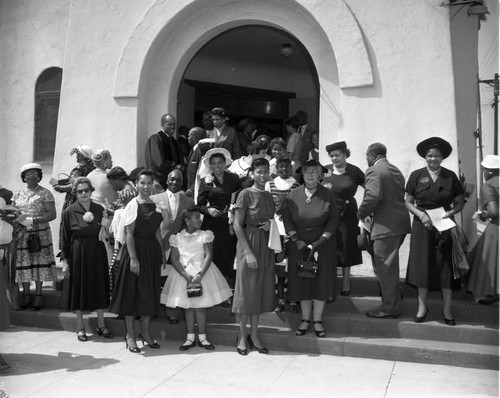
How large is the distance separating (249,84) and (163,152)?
6.05 meters

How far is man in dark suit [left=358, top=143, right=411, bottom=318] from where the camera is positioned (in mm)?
6078

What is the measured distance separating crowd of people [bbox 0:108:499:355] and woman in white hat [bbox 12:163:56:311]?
740 millimetres

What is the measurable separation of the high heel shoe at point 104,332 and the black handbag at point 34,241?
1.41 meters

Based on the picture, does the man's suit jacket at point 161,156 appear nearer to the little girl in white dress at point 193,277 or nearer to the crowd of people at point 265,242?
the crowd of people at point 265,242

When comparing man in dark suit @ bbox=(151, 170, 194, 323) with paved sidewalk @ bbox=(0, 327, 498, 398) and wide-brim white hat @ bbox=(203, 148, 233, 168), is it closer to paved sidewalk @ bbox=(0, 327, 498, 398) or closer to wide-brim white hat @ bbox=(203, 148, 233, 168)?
wide-brim white hat @ bbox=(203, 148, 233, 168)

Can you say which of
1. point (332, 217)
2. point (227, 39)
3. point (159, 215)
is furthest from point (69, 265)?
point (227, 39)

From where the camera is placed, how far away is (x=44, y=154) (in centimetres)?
995

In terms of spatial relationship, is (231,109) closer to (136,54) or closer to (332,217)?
(136,54)

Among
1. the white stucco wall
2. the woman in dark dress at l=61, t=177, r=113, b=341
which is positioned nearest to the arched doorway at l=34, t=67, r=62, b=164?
the white stucco wall

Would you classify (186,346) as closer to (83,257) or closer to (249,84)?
(83,257)

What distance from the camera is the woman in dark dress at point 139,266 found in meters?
5.95

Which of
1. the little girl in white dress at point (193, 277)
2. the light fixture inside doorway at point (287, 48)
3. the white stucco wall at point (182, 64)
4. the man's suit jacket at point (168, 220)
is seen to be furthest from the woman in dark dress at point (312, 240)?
the light fixture inside doorway at point (287, 48)

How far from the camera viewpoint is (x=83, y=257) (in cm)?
639

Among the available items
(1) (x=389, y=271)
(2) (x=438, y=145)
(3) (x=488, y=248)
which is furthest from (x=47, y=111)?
(3) (x=488, y=248)
